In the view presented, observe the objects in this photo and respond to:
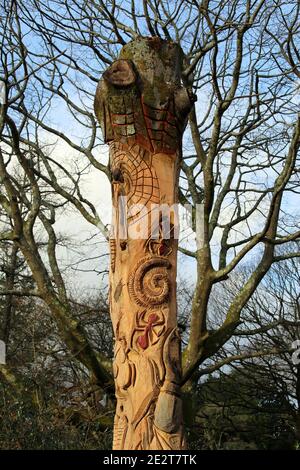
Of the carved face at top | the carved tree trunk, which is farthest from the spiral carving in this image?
the carved face at top

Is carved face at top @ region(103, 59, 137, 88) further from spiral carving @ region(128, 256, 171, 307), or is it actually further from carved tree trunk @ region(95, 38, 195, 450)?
spiral carving @ region(128, 256, 171, 307)

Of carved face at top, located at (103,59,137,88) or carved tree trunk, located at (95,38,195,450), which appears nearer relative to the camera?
carved tree trunk, located at (95,38,195,450)

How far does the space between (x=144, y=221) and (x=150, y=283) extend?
61cm

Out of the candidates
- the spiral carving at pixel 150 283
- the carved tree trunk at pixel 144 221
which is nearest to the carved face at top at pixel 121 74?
the carved tree trunk at pixel 144 221

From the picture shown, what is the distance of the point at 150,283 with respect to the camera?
219 inches

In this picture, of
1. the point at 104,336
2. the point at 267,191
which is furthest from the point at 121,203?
the point at 104,336

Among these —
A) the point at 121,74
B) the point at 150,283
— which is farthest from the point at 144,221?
the point at 121,74

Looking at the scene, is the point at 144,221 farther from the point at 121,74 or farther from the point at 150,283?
the point at 121,74

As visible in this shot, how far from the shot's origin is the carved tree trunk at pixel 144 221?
17.5 feet

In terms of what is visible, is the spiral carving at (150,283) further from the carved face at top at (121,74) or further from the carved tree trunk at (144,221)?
the carved face at top at (121,74)

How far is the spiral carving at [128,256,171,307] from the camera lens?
5.52 metres

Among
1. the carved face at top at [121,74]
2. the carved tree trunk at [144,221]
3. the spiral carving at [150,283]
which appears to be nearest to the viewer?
the carved tree trunk at [144,221]

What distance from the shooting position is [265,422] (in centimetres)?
1553
